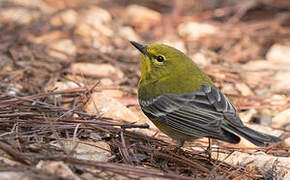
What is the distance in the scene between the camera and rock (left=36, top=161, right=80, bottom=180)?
270cm

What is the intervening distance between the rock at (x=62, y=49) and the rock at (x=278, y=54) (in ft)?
10.4

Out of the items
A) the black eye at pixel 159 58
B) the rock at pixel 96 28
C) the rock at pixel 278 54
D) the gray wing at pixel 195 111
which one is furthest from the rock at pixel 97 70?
the rock at pixel 278 54

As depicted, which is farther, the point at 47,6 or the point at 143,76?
the point at 47,6

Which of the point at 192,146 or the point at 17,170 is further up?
the point at 192,146

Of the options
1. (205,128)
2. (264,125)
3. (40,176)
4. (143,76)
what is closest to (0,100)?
(143,76)

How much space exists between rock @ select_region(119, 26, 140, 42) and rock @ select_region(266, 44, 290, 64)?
223 cm

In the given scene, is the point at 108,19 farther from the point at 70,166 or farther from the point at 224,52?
the point at 70,166

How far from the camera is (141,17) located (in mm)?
8414

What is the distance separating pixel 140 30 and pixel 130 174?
5.34m

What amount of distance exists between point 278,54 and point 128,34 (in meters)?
2.58

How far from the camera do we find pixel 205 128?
3.58 m

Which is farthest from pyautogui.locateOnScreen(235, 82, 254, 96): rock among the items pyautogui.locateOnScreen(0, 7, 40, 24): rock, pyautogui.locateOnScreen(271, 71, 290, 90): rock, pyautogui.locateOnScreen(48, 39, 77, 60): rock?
pyautogui.locateOnScreen(0, 7, 40, 24): rock

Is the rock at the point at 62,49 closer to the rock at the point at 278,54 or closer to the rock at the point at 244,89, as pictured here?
the rock at the point at 244,89

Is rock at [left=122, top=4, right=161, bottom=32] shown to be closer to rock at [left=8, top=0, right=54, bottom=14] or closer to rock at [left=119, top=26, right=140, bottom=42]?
rock at [left=119, top=26, right=140, bottom=42]
